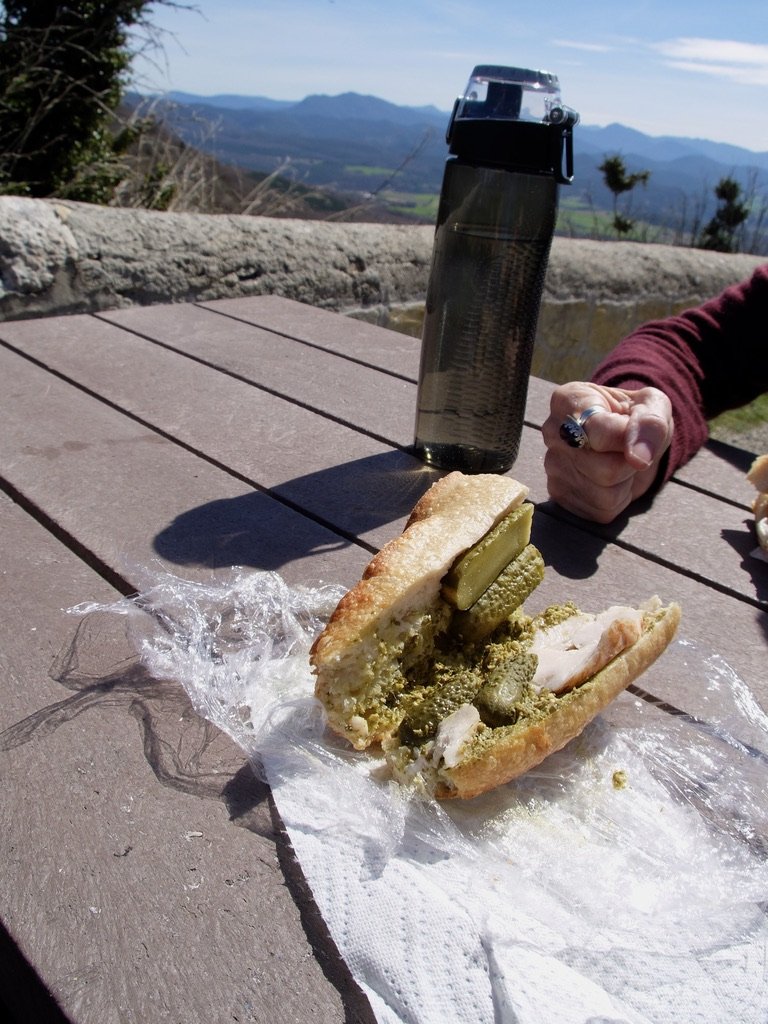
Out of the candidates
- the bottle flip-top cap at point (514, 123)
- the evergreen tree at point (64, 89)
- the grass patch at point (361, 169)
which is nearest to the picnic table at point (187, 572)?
the bottle flip-top cap at point (514, 123)

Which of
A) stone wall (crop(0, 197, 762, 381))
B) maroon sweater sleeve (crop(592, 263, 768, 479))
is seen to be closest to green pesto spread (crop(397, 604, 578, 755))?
maroon sweater sleeve (crop(592, 263, 768, 479))

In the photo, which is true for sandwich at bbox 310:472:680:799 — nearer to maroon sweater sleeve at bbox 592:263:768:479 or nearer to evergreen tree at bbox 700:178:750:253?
maroon sweater sleeve at bbox 592:263:768:479

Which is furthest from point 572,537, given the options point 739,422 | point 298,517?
point 739,422

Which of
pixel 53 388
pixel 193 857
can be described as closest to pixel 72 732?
pixel 193 857

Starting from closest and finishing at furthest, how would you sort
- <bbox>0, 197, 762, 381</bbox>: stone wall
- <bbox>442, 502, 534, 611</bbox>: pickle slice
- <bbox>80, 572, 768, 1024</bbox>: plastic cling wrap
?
<bbox>80, 572, 768, 1024</bbox>: plastic cling wrap
<bbox>442, 502, 534, 611</bbox>: pickle slice
<bbox>0, 197, 762, 381</bbox>: stone wall

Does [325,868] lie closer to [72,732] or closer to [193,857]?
[193,857]

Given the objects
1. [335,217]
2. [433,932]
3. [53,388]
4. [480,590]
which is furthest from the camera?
[335,217]

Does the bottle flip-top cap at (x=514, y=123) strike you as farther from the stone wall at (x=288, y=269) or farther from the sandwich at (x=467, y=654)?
the stone wall at (x=288, y=269)
